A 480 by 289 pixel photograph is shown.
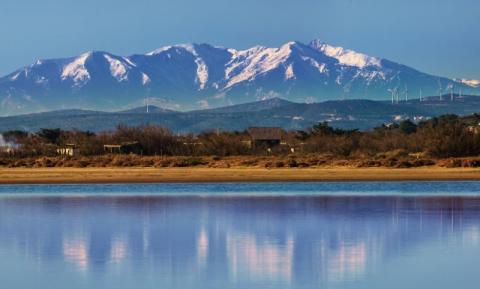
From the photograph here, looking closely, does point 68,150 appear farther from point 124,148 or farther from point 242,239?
point 242,239

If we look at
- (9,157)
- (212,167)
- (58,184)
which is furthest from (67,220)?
(9,157)

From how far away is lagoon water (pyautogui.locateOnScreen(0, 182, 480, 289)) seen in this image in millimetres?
20344

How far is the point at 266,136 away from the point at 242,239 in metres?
65.9

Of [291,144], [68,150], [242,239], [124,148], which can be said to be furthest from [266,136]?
[242,239]

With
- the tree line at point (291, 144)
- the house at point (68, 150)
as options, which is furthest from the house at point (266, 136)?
the house at point (68, 150)

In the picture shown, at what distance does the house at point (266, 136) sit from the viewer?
8621 centimetres

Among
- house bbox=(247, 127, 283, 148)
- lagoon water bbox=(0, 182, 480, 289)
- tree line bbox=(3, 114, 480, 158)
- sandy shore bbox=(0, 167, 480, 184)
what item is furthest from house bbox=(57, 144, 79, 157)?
lagoon water bbox=(0, 182, 480, 289)

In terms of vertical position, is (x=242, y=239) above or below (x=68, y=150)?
below

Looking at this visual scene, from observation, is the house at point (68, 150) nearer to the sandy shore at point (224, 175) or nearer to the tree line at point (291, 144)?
the tree line at point (291, 144)

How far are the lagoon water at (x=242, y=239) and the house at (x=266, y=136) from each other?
4439cm

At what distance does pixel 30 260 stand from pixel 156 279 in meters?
3.76

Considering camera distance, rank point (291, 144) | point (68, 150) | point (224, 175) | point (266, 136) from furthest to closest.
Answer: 1. point (266, 136)
2. point (291, 144)
3. point (68, 150)
4. point (224, 175)

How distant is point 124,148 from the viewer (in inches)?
2881

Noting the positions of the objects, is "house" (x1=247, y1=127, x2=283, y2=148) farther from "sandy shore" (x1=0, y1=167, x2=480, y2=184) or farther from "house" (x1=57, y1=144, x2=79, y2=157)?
"sandy shore" (x1=0, y1=167, x2=480, y2=184)
